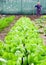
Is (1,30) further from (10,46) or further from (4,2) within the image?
(4,2)

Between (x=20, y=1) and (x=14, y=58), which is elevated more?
(x=14, y=58)

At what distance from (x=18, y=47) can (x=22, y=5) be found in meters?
14.7

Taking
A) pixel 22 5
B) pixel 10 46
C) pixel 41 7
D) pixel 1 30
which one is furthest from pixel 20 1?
pixel 10 46

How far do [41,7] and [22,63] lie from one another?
1486 cm

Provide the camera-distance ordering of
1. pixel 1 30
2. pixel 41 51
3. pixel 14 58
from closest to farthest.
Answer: pixel 14 58
pixel 41 51
pixel 1 30

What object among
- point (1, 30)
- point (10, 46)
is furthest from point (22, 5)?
point (10, 46)

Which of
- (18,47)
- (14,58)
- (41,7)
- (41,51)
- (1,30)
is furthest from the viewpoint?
(41,7)

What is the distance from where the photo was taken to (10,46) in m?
3.29

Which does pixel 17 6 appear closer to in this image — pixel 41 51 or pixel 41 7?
pixel 41 7

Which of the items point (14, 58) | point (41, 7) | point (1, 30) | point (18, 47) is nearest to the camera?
point (14, 58)

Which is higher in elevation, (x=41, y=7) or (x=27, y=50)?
(x=27, y=50)

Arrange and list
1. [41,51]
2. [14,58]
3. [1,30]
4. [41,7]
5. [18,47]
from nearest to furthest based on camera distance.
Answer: [14,58], [41,51], [18,47], [1,30], [41,7]

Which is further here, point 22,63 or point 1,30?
point 1,30

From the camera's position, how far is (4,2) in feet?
57.6
